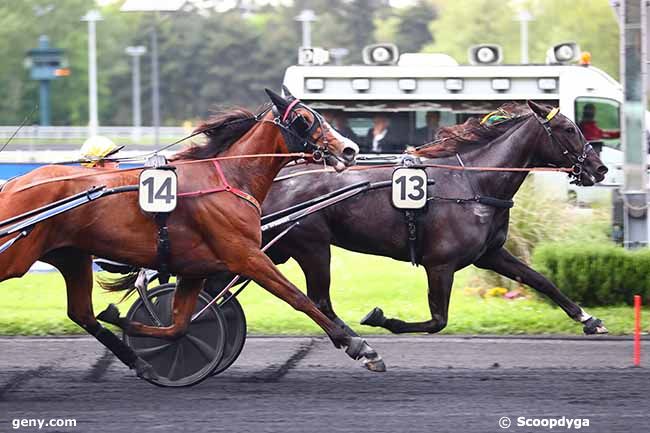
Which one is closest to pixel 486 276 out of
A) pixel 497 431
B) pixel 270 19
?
pixel 497 431

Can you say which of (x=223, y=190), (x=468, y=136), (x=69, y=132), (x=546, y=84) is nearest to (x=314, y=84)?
(x=546, y=84)

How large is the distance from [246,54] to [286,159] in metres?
48.2

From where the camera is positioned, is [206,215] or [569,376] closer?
[206,215]

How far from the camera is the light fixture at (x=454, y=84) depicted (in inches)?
630

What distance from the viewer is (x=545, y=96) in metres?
16.0

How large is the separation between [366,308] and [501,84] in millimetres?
5955

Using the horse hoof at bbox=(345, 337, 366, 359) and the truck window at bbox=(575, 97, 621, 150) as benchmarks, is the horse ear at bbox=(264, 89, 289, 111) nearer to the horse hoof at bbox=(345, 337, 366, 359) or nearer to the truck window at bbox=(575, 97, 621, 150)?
the horse hoof at bbox=(345, 337, 366, 359)

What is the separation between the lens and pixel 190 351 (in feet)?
24.3

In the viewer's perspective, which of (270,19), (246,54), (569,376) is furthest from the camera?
(270,19)

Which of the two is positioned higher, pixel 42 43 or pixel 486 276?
pixel 42 43

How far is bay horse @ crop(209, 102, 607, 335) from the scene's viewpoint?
8023 millimetres

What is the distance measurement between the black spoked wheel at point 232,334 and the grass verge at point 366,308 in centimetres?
210

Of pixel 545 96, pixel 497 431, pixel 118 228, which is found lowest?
pixel 497 431

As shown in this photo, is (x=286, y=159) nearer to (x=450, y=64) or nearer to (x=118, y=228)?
(x=118, y=228)
